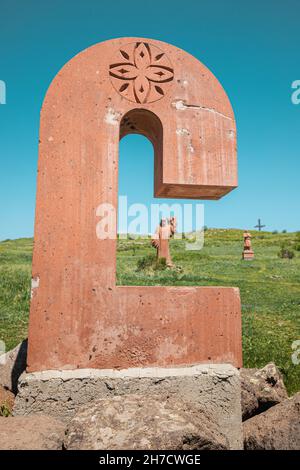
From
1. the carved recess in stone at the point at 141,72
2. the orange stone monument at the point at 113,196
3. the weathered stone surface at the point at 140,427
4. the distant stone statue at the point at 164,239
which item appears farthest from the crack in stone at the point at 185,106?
the distant stone statue at the point at 164,239

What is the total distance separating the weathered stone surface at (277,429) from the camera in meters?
2.41

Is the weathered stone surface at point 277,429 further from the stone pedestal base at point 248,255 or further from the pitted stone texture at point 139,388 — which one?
the stone pedestal base at point 248,255

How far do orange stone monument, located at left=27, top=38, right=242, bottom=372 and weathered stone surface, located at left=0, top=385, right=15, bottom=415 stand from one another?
18.9 inches

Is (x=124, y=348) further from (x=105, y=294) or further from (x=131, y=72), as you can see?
(x=131, y=72)

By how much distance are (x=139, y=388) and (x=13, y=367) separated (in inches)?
55.6

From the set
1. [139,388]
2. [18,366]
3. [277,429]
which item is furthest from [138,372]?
[18,366]

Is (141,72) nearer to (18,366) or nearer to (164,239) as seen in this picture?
(18,366)

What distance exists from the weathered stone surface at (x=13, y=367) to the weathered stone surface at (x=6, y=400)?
11 cm

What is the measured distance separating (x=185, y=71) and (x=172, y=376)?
256 centimetres

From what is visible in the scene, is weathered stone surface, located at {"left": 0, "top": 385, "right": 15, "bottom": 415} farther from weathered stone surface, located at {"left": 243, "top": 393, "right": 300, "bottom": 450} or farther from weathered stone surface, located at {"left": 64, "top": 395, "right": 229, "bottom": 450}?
weathered stone surface, located at {"left": 243, "top": 393, "right": 300, "bottom": 450}

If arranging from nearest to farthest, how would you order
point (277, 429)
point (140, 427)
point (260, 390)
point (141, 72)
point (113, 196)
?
point (140, 427) < point (277, 429) < point (113, 196) < point (141, 72) < point (260, 390)

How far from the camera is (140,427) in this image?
1.96 m

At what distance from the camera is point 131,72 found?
290 centimetres
